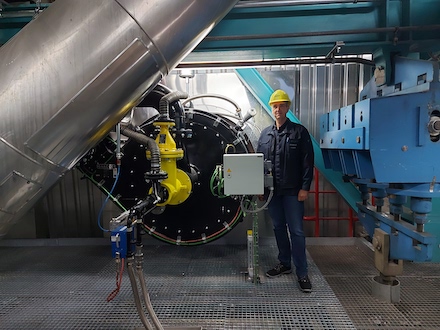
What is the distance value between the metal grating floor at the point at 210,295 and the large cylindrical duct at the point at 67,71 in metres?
1.28

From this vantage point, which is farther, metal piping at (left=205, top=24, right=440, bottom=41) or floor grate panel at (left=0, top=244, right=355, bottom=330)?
floor grate panel at (left=0, top=244, right=355, bottom=330)

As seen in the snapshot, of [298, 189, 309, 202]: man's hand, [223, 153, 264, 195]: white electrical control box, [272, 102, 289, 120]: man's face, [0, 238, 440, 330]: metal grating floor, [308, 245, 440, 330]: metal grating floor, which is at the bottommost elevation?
[308, 245, 440, 330]: metal grating floor

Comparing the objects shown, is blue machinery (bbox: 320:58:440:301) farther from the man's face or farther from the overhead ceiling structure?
the man's face

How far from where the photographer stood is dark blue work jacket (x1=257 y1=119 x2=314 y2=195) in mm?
2324

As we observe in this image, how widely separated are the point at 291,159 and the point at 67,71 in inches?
70.1

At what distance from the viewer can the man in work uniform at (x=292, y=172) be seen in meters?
2.31

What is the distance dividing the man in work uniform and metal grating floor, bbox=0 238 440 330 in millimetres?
239

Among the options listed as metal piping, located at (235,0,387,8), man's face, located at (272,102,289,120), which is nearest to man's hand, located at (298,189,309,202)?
man's face, located at (272,102,289,120)

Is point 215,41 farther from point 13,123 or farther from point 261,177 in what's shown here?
point 13,123

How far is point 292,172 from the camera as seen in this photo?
91.7 inches

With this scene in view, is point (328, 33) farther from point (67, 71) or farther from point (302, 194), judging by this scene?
point (67, 71)

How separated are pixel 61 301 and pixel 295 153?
226 cm

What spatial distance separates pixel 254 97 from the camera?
3312 mm

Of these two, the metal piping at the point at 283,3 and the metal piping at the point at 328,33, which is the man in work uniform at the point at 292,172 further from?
the metal piping at the point at 283,3
